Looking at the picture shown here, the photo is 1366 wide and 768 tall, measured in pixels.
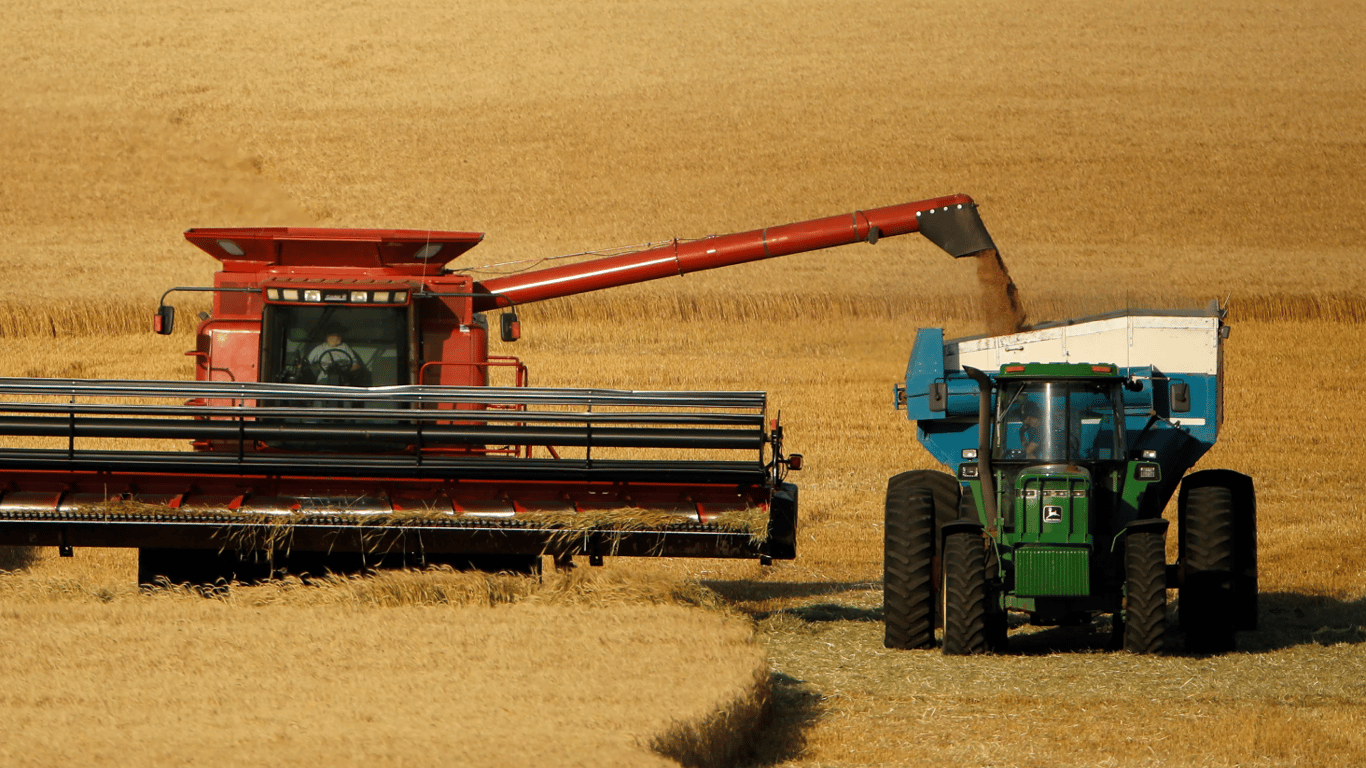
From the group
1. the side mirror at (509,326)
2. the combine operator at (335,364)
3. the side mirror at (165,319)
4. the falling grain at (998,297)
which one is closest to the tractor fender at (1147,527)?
the falling grain at (998,297)

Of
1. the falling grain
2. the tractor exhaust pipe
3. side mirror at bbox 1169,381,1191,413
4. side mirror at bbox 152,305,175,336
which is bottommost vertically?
the tractor exhaust pipe

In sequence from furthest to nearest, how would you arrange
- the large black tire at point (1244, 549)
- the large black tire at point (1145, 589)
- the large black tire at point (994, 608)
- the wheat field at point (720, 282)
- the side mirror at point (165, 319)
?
the side mirror at point (165, 319) → the large black tire at point (1244, 549) → the large black tire at point (994, 608) → the large black tire at point (1145, 589) → the wheat field at point (720, 282)

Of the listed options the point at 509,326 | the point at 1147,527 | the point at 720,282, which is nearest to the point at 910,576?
the point at 1147,527

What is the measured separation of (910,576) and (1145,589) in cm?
125

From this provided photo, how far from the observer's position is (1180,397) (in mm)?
8945

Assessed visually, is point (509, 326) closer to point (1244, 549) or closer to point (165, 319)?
point (165, 319)

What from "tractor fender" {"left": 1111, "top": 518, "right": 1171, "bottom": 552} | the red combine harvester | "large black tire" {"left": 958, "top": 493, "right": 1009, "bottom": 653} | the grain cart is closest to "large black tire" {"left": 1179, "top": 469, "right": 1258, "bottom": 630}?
the grain cart

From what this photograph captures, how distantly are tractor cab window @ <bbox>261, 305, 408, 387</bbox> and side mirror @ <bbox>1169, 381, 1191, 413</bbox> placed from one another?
474 centimetres

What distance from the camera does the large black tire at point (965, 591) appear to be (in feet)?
27.2

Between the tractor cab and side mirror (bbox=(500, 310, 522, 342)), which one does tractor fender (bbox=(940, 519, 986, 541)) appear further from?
side mirror (bbox=(500, 310, 522, 342))

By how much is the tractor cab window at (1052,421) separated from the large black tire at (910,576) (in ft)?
1.85

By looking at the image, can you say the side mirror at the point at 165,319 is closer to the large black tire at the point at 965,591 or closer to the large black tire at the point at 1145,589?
the large black tire at the point at 965,591

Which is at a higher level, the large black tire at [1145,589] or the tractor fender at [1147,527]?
the tractor fender at [1147,527]

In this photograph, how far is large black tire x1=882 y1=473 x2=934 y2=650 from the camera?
8.60 meters
